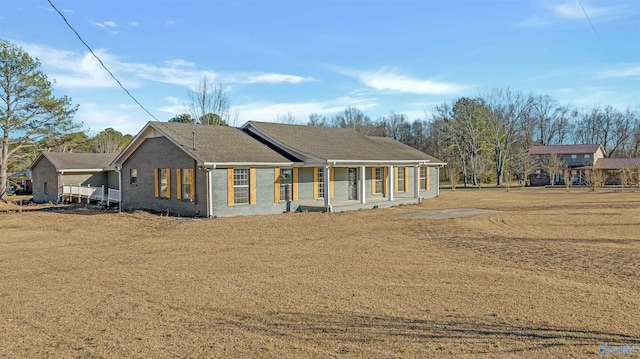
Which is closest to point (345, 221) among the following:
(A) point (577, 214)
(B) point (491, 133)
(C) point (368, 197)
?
(C) point (368, 197)

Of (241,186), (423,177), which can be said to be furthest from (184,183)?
(423,177)

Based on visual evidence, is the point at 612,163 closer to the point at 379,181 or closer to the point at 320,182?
the point at 379,181

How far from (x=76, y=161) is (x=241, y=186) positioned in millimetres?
19702

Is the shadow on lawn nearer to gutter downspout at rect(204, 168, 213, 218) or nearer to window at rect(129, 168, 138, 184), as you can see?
gutter downspout at rect(204, 168, 213, 218)

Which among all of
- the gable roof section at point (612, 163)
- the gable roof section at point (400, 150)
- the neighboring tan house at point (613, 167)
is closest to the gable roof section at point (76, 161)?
the gable roof section at point (400, 150)

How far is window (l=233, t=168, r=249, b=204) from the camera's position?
19109 mm

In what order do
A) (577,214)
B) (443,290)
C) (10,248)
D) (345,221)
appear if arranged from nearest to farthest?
(443,290) < (10,248) < (345,221) < (577,214)

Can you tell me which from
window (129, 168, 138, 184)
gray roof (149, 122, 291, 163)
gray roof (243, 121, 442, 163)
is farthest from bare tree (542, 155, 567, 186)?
window (129, 168, 138, 184)

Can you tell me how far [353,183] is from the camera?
24.2m

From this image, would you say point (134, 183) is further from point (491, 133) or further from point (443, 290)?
point (491, 133)

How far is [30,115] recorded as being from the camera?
33.7 metres

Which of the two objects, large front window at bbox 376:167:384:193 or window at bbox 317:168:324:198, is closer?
window at bbox 317:168:324:198

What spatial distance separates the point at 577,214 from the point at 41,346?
18.9 meters

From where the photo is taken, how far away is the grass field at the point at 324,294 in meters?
5.10
